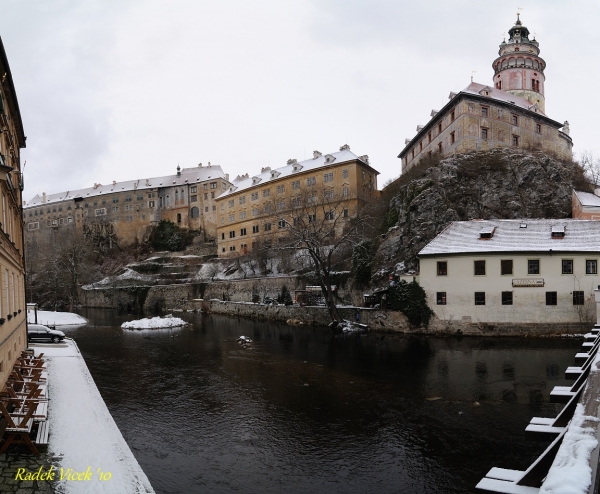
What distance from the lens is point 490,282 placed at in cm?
2953

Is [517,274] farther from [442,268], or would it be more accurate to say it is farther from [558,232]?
[442,268]

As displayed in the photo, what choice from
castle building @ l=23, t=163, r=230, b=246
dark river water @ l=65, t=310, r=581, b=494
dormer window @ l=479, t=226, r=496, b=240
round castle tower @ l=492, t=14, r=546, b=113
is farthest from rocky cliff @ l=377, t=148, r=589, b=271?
castle building @ l=23, t=163, r=230, b=246

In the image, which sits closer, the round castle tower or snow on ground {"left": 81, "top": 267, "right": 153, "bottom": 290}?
the round castle tower

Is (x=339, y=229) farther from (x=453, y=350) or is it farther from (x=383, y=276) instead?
(x=453, y=350)

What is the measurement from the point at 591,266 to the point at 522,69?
45742mm

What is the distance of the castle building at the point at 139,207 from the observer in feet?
280

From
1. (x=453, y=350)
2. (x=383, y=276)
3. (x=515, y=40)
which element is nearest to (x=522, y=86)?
(x=515, y=40)

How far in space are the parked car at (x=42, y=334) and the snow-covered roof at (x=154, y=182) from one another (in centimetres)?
6211

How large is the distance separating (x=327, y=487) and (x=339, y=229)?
165 ft

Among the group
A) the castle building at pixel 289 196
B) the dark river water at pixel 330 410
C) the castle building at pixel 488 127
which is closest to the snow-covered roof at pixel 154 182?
the castle building at pixel 289 196

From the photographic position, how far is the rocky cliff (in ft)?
126

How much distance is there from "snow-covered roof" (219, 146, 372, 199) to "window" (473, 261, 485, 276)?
30.7 meters

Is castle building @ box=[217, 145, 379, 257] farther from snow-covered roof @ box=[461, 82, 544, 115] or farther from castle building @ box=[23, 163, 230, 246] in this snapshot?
snow-covered roof @ box=[461, 82, 544, 115]

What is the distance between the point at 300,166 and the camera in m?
63.6
